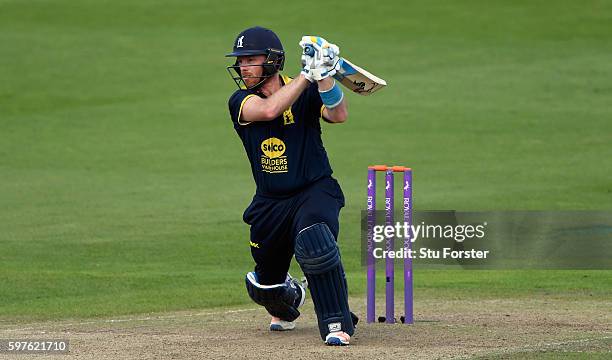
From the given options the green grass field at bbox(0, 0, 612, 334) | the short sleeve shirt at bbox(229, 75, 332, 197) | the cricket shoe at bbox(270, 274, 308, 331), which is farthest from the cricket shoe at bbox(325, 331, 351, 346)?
the green grass field at bbox(0, 0, 612, 334)

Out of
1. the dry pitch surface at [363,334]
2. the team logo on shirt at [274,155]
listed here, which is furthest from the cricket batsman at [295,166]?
the dry pitch surface at [363,334]

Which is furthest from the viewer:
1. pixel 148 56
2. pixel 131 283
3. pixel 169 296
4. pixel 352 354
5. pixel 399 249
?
pixel 148 56

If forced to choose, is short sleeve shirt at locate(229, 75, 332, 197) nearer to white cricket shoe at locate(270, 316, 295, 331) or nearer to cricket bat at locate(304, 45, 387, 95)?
cricket bat at locate(304, 45, 387, 95)

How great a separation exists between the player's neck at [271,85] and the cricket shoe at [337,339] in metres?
1.62

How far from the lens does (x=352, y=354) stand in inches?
A: 299

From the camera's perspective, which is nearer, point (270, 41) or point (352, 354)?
point (352, 354)

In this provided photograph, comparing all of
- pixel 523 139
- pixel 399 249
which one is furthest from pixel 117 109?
pixel 399 249

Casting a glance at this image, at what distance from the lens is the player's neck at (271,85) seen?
27.1 feet

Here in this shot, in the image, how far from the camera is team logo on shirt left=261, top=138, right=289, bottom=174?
8.07 metres

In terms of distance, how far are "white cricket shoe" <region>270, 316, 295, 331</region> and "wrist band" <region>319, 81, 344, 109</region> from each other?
174cm

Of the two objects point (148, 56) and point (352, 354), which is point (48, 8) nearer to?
point (148, 56)

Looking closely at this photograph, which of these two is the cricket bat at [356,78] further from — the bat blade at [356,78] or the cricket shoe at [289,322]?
the cricket shoe at [289,322]

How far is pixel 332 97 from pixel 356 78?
0.79 feet

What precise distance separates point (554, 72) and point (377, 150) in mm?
9033
